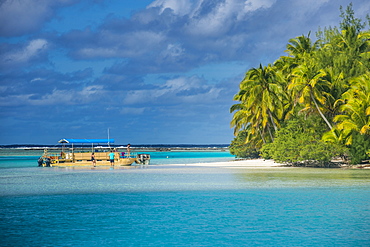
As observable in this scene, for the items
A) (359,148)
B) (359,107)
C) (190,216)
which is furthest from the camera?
→ (359,148)

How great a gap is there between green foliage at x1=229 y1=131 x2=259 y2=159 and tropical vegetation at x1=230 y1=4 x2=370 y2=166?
15026 mm

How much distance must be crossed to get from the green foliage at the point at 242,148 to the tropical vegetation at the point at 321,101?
15026 mm

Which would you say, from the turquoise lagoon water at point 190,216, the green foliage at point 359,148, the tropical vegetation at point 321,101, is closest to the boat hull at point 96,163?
the tropical vegetation at point 321,101

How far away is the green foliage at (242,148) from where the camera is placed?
76.2 m

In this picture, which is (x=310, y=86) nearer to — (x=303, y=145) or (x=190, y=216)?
(x=303, y=145)

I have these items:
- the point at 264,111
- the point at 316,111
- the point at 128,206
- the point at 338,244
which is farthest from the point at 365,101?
the point at 338,244

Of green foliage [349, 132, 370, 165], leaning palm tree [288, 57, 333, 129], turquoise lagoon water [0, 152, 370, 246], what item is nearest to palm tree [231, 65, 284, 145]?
leaning palm tree [288, 57, 333, 129]

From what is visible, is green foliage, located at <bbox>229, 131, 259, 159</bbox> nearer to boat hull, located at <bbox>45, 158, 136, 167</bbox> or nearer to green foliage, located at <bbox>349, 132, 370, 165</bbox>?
boat hull, located at <bbox>45, 158, 136, 167</bbox>

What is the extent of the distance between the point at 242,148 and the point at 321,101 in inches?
1180

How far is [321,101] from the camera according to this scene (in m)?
47.4

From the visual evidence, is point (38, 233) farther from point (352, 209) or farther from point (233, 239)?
point (352, 209)

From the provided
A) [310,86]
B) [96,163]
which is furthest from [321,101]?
[96,163]

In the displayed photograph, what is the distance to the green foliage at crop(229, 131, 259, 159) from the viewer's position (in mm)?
76188

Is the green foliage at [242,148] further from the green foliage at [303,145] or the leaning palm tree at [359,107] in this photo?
the leaning palm tree at [359,107]
